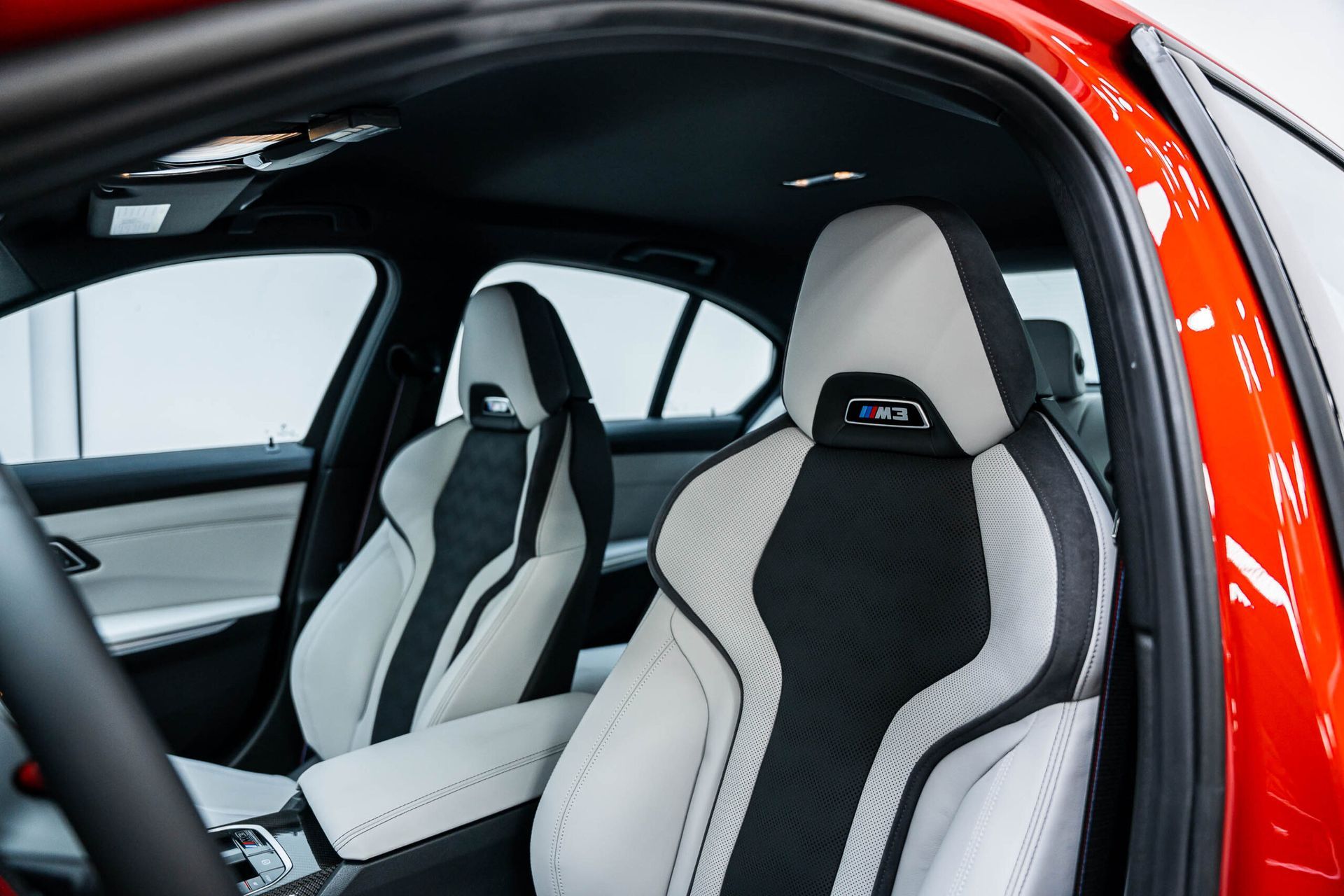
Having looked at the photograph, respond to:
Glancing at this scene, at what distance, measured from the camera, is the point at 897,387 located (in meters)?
1.14

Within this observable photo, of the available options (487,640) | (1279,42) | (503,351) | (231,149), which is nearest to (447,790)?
(487,640)

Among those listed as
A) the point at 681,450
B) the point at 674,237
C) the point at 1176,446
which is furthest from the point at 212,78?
the point at 681,450

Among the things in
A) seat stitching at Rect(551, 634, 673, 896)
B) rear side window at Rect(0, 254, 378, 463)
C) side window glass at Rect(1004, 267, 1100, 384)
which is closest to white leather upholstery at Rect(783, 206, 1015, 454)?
seat stitching at Rect(551, 634, 673, 896)

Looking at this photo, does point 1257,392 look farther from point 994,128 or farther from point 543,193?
point 543,193

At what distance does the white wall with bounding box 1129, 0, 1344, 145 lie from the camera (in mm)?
1134

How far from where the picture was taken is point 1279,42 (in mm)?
1517

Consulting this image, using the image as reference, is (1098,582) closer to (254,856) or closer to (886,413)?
(886,413)

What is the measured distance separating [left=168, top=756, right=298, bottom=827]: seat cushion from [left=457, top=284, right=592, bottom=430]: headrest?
2.91 feet

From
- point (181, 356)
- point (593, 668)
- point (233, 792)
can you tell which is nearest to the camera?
point (233, 792)

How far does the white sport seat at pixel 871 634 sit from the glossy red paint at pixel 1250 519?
14cm

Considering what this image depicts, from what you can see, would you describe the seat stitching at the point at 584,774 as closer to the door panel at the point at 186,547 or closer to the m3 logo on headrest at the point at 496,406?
the m3 logo on headrest at the point at 496,406

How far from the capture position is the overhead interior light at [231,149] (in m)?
1.34

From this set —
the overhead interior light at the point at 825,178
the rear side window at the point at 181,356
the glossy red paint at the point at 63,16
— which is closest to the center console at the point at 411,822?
the glossy red paint at the point at 63,16

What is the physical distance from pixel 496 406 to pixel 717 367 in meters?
2.02
